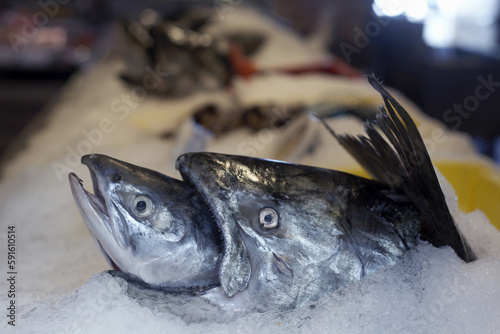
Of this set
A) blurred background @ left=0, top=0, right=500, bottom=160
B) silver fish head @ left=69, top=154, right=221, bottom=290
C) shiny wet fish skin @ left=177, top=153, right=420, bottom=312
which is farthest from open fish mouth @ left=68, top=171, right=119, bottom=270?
blurred background @ left=0, top=0, right=500, bottom=160

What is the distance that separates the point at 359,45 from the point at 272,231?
10.5 ft

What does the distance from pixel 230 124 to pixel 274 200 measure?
4.86ft

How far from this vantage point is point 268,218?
760 millimetres

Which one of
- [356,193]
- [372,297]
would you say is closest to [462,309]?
[372,297]

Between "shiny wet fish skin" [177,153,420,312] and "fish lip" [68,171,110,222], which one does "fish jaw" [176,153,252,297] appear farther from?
"fish lip" [68,171,110,222]

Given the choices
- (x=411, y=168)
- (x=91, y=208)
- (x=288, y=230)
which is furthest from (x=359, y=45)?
(x=91, y=208)

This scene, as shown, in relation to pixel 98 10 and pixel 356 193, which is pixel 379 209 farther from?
pixel 98 10

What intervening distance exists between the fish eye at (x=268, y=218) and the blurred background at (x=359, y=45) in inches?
78.8

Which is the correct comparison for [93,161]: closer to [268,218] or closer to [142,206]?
[142,206]

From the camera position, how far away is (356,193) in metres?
0.84

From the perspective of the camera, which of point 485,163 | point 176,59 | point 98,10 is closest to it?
point 485,163

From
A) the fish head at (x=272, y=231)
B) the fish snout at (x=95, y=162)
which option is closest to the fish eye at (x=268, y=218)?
the fish head at (x=272, y=231)

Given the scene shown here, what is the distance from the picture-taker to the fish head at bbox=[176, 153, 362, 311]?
2.45 ft

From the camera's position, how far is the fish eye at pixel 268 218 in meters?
0.76
